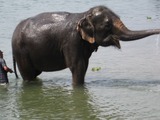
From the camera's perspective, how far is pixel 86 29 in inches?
410

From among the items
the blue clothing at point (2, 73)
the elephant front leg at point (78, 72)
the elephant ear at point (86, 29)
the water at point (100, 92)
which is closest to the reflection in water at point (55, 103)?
the water at point (100, 92)

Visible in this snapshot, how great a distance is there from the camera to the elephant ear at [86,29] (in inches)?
409

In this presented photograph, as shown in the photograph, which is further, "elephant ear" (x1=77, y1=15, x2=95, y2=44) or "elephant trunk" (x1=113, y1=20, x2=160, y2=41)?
"elephant ear" (x1=77, y1=15, x2=95, y2=44)

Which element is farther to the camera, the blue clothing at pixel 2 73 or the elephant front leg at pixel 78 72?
the blue clothing at pixel 2 73

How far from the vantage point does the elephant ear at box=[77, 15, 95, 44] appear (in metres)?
10.4

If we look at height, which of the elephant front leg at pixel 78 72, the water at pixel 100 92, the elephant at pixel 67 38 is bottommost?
the water at pixel 100 92

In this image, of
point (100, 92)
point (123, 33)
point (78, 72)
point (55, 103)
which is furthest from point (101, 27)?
point (55, 103)

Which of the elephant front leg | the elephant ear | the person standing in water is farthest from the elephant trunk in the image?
the person standing in water

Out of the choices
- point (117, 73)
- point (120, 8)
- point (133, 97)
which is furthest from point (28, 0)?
point (133, 97)

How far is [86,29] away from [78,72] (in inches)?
34.6

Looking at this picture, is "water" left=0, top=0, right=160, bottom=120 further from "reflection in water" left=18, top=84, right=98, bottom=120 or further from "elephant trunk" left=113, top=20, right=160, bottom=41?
"elephant trunk" left=113, top=20, right=160, bottom=41

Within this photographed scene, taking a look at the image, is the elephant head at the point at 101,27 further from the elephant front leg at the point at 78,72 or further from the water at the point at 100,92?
the water at the point at 100,92

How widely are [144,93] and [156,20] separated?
43.1 ft

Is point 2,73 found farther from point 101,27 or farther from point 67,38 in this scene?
point 101,27
